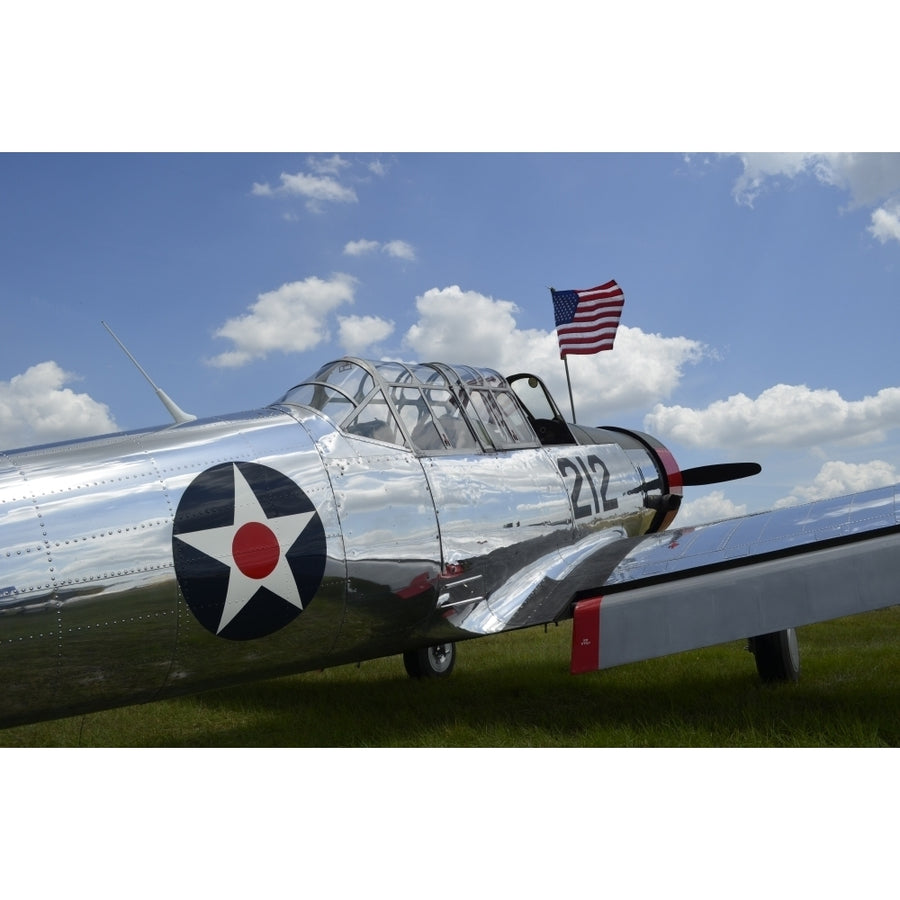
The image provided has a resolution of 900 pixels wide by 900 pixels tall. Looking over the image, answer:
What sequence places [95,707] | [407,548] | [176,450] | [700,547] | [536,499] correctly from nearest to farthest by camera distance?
[95,707]
[176,450]
[407,548]
[700,547]
[536,499]

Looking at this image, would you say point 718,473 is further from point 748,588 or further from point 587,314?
point 748,588

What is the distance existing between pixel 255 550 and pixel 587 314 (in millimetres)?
7569

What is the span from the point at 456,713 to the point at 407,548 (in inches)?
79.5

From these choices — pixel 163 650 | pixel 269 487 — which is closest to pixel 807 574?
pixel 269 487

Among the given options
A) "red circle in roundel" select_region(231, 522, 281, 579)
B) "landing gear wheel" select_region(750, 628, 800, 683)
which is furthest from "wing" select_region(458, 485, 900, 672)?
"red circle in roundel" select_region(231, 522, 281, 579)

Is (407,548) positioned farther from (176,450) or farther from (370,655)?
(176,450)

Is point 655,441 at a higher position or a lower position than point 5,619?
higher

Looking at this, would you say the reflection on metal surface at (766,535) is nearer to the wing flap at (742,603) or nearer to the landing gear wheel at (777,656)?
the wing flap at (742,603)

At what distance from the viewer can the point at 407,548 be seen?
5.64 m

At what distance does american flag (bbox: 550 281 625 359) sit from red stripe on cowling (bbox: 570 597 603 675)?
20.5ft

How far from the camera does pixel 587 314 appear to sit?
1141 centimetres

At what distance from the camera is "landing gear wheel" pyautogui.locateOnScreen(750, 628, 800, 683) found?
7500 millimetres

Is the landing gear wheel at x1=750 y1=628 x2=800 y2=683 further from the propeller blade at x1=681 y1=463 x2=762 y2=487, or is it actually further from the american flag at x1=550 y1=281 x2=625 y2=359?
the american flag at x1=550 y1=281 x2=625 y2=359

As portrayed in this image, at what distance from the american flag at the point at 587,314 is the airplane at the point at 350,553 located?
4.23 metres
